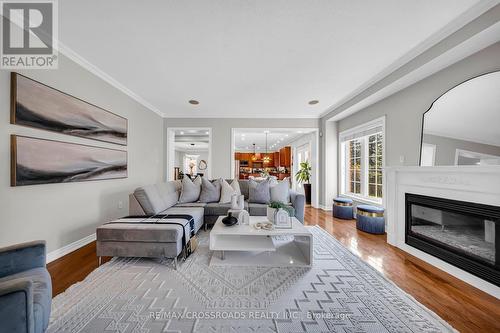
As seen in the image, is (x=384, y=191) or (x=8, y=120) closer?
(x=8, y=120)

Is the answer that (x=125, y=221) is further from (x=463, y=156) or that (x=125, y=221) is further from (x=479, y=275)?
(x=463, y=156)

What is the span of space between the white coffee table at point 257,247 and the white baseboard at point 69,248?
1.91 metres

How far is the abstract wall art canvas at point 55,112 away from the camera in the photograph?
6.10 ft

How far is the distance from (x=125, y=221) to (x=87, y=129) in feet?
4.93

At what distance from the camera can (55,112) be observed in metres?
2.18

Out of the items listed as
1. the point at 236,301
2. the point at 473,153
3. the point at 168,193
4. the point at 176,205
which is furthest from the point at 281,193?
the point at 473,153

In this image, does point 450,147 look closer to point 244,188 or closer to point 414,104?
point 414,104

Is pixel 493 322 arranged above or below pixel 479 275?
below

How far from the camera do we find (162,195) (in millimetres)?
3002

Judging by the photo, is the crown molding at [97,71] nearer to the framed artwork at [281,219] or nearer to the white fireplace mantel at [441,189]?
the framed artwork at [281,219]

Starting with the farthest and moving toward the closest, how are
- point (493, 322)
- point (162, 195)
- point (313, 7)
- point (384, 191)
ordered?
point (384, 191) < point (162, 195) < point (313, 7) < point (493, 322)

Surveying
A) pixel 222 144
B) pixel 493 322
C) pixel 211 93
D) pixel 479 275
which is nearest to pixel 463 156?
pixel 479 275

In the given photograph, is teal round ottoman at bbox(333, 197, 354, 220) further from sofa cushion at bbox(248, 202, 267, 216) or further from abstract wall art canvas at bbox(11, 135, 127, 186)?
abstract wall art canvas at bbox(11, 135, 127, 186)

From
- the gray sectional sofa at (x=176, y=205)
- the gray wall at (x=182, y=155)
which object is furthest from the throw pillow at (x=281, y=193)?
the gray wall at (x=182, y=155)
